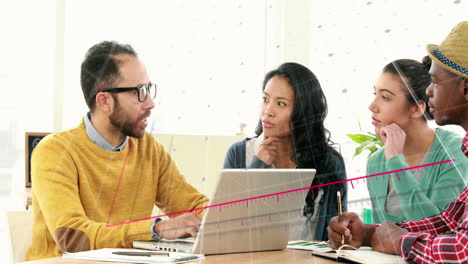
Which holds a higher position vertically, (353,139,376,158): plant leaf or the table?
(353,139,376,158): plant leaf

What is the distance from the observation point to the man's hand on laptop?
3.23ft

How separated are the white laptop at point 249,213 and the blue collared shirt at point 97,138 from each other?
0.16 meters

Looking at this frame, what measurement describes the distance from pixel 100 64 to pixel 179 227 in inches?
12.0

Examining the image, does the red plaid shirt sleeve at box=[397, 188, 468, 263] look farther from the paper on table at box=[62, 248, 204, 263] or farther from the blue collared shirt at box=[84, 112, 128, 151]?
the blue collared shirt at box=[84, 112, 128, 151]

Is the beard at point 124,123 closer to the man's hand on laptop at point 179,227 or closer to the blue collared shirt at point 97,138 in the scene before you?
the blue collared shirt at point 97,138

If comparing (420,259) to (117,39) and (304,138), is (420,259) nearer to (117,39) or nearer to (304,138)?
(304,138)

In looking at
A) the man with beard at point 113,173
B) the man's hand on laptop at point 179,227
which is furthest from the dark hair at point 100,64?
the man's hand on laptop at point 179,227

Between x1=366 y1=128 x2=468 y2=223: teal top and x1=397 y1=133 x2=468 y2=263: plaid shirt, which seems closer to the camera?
x1=397 y1=133 x2=468 y2=263: plaid shirt

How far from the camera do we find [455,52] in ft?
3.10

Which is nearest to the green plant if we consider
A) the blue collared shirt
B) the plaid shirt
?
the plaid shirt

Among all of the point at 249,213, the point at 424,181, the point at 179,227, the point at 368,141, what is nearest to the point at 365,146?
the point at 368,141

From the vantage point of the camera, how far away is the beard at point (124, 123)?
1.00 meters

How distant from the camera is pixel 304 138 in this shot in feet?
3.27

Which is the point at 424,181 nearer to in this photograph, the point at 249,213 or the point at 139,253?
the point at 249,213
